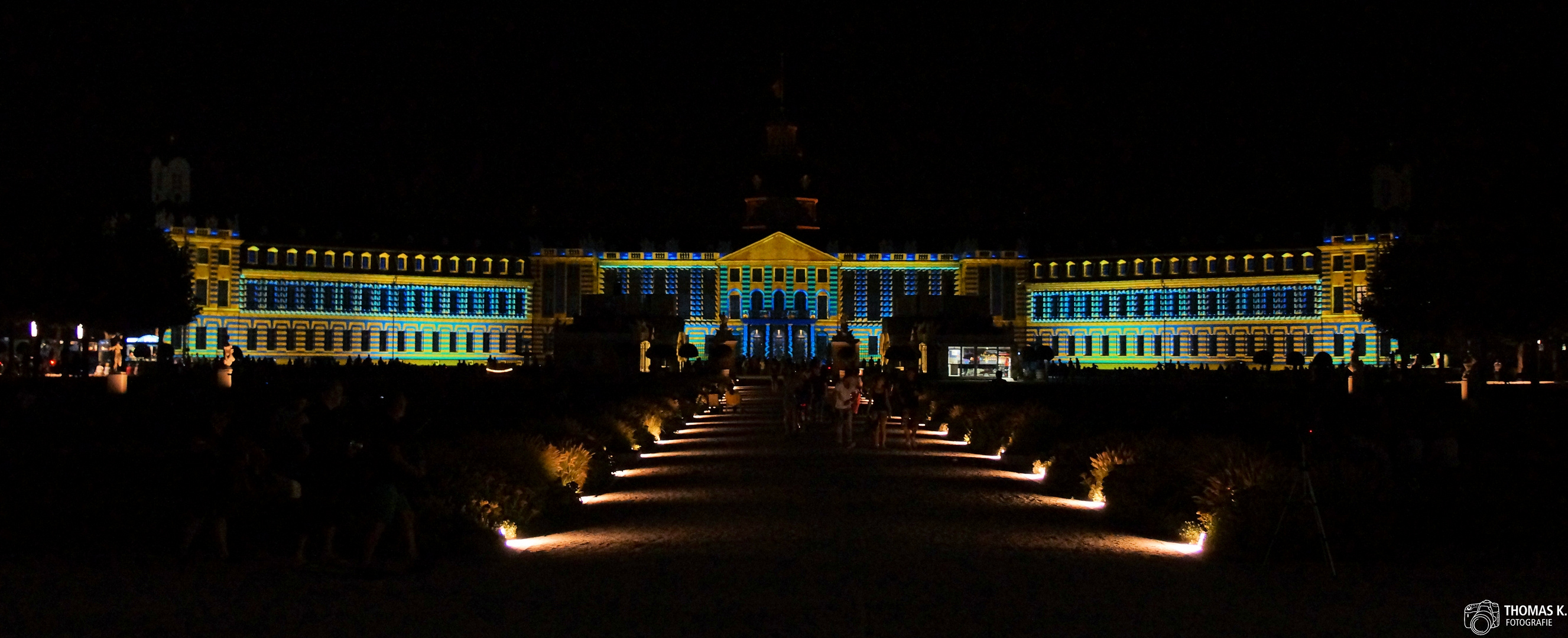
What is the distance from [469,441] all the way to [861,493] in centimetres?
579

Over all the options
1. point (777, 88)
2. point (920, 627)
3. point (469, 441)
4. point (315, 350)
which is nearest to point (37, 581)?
point (469, 441)

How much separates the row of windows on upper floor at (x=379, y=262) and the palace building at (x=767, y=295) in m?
0.13

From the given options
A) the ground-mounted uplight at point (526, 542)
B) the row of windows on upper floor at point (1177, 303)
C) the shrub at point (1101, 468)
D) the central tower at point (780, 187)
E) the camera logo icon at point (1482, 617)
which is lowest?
the camera logo icon at point (1482, 617)

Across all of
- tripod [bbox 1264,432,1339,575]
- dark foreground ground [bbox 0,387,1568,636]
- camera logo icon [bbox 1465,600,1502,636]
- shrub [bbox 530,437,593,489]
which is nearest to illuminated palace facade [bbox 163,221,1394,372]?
shrub [bbox 530,437,593,489]

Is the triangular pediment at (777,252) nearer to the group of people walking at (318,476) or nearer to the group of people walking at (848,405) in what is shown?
the group of people walking at (848,405)

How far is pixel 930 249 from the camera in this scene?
13675 cm

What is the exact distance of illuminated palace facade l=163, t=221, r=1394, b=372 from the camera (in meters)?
124

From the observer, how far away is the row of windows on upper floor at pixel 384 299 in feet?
410

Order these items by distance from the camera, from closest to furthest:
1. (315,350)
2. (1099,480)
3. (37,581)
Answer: (37,581), (1099,480), (315,350)

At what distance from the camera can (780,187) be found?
143500 mm

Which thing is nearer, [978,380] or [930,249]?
[978,380]

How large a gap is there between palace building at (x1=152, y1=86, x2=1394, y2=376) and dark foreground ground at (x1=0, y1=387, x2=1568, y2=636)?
100060mm

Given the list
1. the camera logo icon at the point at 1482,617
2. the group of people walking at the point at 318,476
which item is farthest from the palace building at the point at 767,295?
the camera logo icon at the point at 1482,617

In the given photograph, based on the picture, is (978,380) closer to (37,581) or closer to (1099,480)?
(1099,480)
